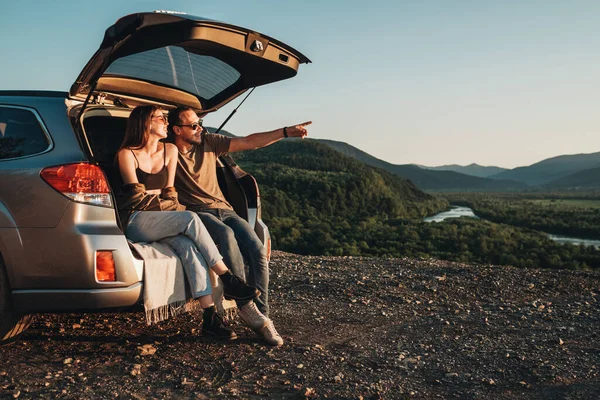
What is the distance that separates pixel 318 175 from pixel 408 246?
1496 inches

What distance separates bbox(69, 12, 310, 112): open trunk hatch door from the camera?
3844mm

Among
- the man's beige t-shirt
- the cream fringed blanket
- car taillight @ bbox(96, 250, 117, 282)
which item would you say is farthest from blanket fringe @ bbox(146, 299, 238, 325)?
the man's beige t-shirt

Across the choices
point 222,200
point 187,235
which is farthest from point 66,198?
point 222,200

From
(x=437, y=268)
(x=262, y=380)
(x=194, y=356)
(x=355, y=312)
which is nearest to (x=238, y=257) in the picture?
(x=194, y=356)

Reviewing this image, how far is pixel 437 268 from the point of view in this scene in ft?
29.5

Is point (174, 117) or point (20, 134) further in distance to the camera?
point (174, 117)

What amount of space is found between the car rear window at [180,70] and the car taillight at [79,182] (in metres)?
0.98

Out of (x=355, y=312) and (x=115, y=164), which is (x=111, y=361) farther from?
(x=355, y=312)

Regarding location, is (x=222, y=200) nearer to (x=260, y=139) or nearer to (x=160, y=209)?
(x=260, y=139)

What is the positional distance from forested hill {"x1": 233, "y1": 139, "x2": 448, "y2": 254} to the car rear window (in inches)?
868

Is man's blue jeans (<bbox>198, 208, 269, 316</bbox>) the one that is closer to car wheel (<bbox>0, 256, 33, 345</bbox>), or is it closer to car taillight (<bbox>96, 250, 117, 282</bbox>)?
car taillight (<bbox>96, 250, 117, 282</bbox>)

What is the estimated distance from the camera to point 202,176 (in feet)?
16.2

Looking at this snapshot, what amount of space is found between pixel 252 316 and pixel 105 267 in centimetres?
123

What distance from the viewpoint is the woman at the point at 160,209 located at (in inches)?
163
